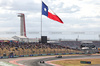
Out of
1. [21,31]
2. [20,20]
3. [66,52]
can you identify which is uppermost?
[20,20]

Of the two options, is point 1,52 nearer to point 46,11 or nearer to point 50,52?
point 50,52

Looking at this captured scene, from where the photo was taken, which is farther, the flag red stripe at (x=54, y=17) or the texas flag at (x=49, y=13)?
the texas flag at (x=49, y=13)

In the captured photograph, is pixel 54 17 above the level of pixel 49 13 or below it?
below

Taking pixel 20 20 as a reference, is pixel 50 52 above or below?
below

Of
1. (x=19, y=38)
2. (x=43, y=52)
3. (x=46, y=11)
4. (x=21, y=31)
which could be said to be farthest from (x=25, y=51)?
(x=21, y=31)

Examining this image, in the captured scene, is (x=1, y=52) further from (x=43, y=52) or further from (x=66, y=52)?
(x=66, y=52)

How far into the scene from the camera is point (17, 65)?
144 ft

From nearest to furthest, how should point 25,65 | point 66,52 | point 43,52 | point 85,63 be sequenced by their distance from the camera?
point 25,65 → point 85,63 → point 43,52 → point 66,52

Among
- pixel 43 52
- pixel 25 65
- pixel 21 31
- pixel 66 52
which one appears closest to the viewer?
pixel 25 65

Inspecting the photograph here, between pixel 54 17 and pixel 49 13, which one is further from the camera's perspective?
pixel 49 13

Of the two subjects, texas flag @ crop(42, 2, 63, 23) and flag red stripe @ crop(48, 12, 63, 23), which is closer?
flag red stripe @ crop(48, 12, 63, 23)

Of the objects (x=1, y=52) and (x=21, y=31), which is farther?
(x=21, y=31)

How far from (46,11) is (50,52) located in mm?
41561

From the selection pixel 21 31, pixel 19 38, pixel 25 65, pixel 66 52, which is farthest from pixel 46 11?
pixel 21 31
